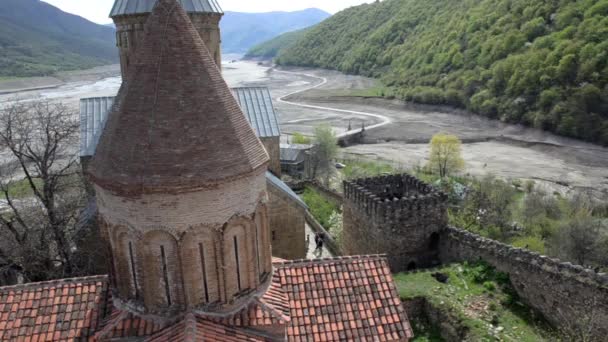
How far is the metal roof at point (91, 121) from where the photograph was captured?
597 inches

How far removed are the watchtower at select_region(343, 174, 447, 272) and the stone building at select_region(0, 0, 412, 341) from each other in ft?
24.5

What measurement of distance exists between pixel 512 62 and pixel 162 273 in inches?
1865

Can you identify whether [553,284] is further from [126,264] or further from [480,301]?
[126,264]

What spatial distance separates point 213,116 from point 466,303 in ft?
31.5

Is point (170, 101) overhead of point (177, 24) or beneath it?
beneath

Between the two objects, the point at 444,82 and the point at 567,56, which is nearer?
the point at 567,56

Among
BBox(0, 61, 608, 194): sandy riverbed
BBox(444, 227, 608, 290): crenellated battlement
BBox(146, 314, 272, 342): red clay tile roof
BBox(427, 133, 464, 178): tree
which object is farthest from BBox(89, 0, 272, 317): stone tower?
BBox(0, 61, 608, 194): sandy riverbed

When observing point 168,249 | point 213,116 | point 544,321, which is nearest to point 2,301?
point 168,249

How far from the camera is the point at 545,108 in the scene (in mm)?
40375

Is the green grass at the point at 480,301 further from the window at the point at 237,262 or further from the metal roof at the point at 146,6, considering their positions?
the metal roof at the point at 146,6

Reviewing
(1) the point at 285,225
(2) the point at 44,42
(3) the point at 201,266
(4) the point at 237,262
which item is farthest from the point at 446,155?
(2) the point at 44,42

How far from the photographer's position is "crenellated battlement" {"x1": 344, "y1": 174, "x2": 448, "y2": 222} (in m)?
15.3

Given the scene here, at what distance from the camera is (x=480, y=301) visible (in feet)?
41.5

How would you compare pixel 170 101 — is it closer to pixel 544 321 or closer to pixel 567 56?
pixel 544 321
